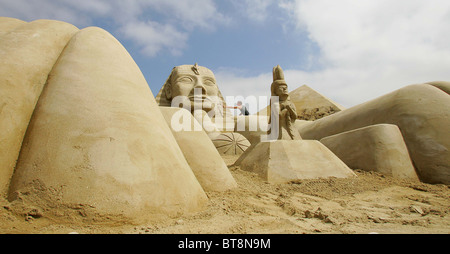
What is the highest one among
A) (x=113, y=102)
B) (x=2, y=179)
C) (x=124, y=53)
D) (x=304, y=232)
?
(x=124, y=53)

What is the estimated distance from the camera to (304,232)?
1.61 metres

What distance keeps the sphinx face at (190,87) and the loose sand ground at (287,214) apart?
4548 mm

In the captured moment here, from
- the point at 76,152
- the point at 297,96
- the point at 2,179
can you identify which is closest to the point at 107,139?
the point at 76,152

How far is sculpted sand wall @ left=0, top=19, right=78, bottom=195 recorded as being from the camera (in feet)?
5.38

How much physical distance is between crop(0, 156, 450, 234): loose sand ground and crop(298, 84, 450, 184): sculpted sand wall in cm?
→ 68

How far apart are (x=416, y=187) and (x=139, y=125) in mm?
3788

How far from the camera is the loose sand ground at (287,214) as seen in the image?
1.39 meters

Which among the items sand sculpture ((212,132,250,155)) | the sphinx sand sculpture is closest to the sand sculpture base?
the sphinx sand sculpture

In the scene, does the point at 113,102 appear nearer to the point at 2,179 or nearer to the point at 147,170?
the point at 147,170

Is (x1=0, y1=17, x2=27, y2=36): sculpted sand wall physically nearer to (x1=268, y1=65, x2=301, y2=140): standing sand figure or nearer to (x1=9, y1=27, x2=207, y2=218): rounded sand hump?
(x1=9, y1=27, x2=207, y2=218): rounded sand hump

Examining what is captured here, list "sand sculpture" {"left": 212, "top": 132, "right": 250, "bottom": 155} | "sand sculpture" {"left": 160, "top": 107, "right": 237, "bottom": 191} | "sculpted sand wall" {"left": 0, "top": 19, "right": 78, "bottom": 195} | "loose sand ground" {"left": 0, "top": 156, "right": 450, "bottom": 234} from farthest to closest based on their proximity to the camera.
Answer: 1. "sand sculpture" {"left": 212, "top": 132, "right": 250, "bottom": 155}
2. "sand sculpture" {"left": 160, "top": 107, "right": 237, "bottom": 191}
3. "sculpted sand wall" {"left": 0, "top": 19, "right": 78, "bottom": 195}
4. "loose sand ground" {"left": 0, "top": 156, "right": 450, "bottom": 234}

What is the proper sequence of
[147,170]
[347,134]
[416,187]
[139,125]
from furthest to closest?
[347,134] → [416,187] → [139,125] → [147,170]

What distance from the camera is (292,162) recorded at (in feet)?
12.8

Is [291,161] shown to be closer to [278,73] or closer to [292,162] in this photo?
[292,162]
